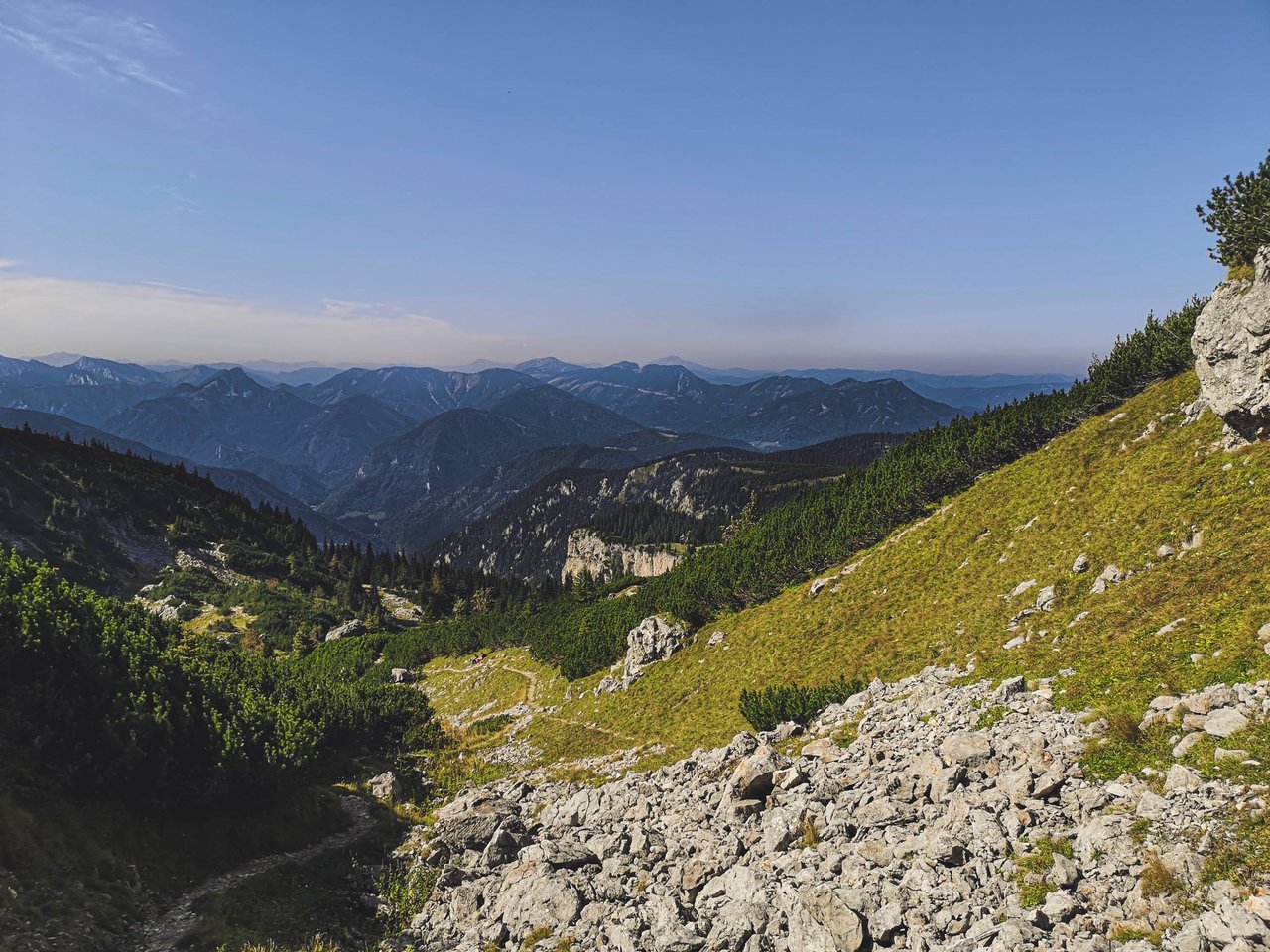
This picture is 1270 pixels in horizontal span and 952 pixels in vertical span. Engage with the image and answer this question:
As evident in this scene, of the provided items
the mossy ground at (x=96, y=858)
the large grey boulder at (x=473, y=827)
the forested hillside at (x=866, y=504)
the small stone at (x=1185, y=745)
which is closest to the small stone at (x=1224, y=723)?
the small stone at (x=1185, y=745)

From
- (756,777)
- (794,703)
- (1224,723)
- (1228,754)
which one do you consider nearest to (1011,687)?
(1224,723)

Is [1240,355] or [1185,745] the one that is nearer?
[1185,745]

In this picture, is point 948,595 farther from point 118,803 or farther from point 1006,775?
point 118,803

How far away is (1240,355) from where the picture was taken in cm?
2750

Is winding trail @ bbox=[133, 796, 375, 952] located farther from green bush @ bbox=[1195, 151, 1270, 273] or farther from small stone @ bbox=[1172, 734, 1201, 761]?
green bush @ bbox=[1195, 151, 1270, 273]

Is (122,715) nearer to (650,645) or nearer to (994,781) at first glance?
(994,781)

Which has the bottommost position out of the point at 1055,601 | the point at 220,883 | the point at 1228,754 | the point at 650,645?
the point at 650,645

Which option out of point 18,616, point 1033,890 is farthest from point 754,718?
point 18,616

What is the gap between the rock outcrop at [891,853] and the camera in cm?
1052

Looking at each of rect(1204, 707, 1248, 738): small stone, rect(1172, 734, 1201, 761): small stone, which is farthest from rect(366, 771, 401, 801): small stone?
rect(1204, 707, 1248, 738): small stone

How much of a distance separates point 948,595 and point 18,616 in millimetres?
52715

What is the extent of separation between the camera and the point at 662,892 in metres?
16.9

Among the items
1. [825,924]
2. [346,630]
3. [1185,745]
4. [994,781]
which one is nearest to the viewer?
[825,924]

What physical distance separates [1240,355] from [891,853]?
31311 millimetres
